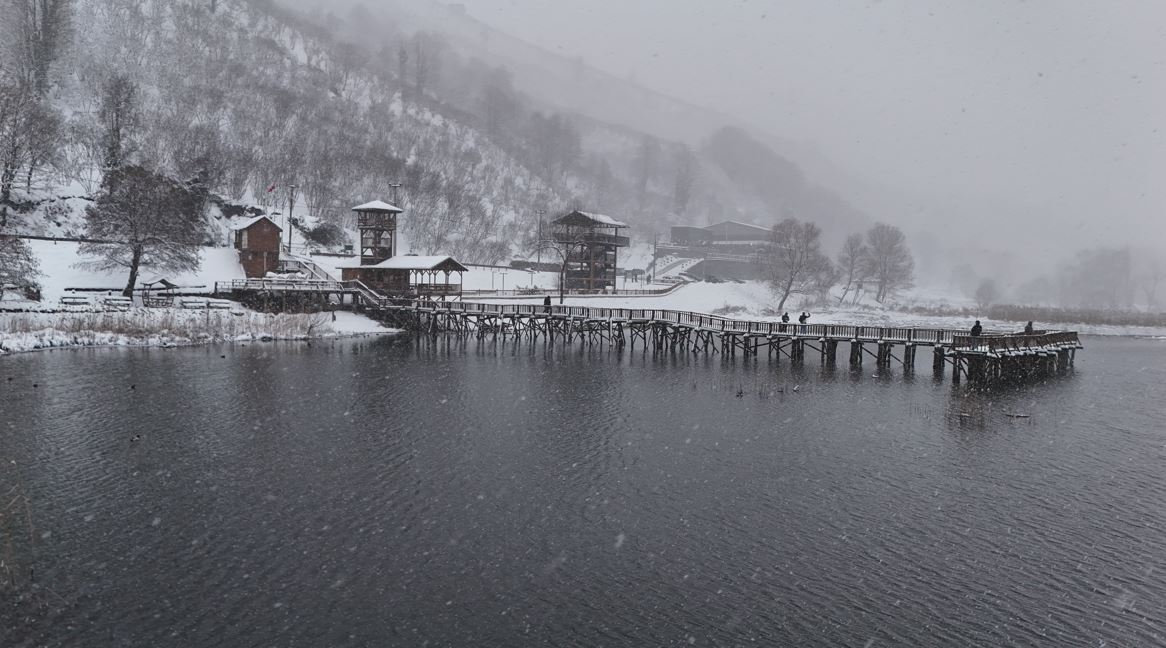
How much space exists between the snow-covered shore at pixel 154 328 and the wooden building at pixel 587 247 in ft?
109

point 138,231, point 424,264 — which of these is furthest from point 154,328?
point 424,264

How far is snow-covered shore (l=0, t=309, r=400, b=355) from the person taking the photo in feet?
146

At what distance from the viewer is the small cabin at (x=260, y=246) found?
2643 inches

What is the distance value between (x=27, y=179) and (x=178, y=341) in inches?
1283

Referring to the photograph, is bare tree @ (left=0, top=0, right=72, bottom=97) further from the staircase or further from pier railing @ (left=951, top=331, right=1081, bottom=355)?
pier railing @ (left=951, top=331, right=1081, bottom=355)

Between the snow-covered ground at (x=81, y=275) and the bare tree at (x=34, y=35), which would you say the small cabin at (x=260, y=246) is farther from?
the bare tree at (x=34, y=35)

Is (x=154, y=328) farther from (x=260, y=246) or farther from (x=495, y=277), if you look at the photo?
(x=495, y=277)

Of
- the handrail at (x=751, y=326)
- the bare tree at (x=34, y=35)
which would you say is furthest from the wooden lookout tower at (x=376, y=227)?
the bare tree at (x=34, y=35)

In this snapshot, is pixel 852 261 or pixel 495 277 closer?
pixel 495 277

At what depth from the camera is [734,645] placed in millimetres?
13406

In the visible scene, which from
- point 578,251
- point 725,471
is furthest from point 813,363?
point 578,251

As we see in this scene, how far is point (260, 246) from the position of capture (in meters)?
67.5

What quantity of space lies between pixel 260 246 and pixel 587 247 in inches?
1427

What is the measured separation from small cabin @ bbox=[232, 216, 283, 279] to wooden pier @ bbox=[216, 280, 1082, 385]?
6.53 metres
